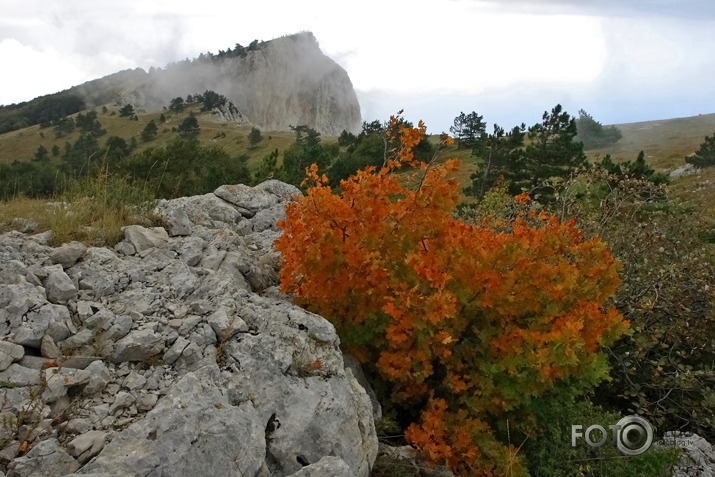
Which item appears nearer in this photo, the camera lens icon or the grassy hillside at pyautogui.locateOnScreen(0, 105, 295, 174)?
the camera lens icon

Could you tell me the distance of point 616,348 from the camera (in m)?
9.89

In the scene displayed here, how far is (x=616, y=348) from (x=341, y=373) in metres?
6.83

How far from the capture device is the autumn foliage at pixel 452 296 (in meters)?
6.07

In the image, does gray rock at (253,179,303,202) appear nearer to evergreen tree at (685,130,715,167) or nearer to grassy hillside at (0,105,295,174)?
evergreen tree at (685,130,715,167)

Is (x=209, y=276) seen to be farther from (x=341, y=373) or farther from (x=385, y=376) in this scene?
(x=385, y=376)

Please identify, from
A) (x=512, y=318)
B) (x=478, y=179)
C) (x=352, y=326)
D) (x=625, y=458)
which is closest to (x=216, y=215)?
(x=352, y=326)

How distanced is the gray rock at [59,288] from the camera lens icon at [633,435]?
298 inches

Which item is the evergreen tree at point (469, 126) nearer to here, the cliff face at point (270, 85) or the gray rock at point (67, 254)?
the gray rock at point (67, 254)

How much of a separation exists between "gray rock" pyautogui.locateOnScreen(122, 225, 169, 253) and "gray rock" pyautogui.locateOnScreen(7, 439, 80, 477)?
3.16 meters

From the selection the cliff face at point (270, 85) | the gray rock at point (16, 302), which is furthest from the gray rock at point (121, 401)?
the cliff face at point (270, 85)

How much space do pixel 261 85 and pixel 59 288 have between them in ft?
529

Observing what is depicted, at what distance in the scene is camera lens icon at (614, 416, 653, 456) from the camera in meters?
7.34

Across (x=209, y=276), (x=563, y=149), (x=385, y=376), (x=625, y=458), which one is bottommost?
(x=625, y=458)

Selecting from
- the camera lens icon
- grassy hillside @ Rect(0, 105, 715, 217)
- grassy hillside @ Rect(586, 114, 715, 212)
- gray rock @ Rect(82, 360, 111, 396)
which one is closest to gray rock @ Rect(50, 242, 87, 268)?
gray rock @ Rect(82, 360, 111, 396)
